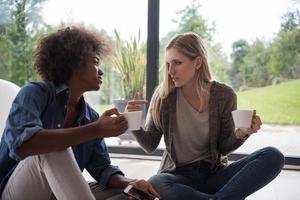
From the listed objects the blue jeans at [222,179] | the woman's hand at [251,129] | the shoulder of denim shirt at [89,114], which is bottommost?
the blue jeans at [222,179]

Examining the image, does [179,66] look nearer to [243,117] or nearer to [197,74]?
[197,74]

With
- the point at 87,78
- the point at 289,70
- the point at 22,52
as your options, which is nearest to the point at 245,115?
the point at 87,78

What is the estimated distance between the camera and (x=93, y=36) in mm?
1763

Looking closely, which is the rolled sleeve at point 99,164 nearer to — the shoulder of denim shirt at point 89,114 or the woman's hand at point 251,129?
the shoulder of denim shirt at point 89,114

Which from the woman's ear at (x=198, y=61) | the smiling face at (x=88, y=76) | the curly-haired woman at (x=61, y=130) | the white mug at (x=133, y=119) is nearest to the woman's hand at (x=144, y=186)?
the curly-haired woman at (x=61, y=130)

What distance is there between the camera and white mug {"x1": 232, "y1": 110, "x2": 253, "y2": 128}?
5.62ft

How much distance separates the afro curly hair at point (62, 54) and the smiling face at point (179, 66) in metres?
0.48

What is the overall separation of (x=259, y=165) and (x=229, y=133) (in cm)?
27

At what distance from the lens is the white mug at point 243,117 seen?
67.4 inches

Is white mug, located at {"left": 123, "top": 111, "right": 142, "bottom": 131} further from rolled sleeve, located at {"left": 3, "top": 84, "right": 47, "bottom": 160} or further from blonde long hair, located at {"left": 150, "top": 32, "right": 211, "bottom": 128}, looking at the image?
blonde long hair, located at {"left": 150, "top": 32, "right": 211, "bottom": 128}

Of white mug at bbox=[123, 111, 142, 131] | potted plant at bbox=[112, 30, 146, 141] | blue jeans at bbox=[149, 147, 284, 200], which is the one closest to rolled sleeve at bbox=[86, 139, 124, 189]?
blue jeans at bbox=[149, 147, 284, 200]

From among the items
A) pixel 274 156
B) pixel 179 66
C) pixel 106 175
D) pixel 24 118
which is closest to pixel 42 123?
pixel 24 118

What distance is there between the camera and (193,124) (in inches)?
81.2

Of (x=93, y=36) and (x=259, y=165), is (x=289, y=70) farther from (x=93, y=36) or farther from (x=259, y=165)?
(x=93, y=36)
